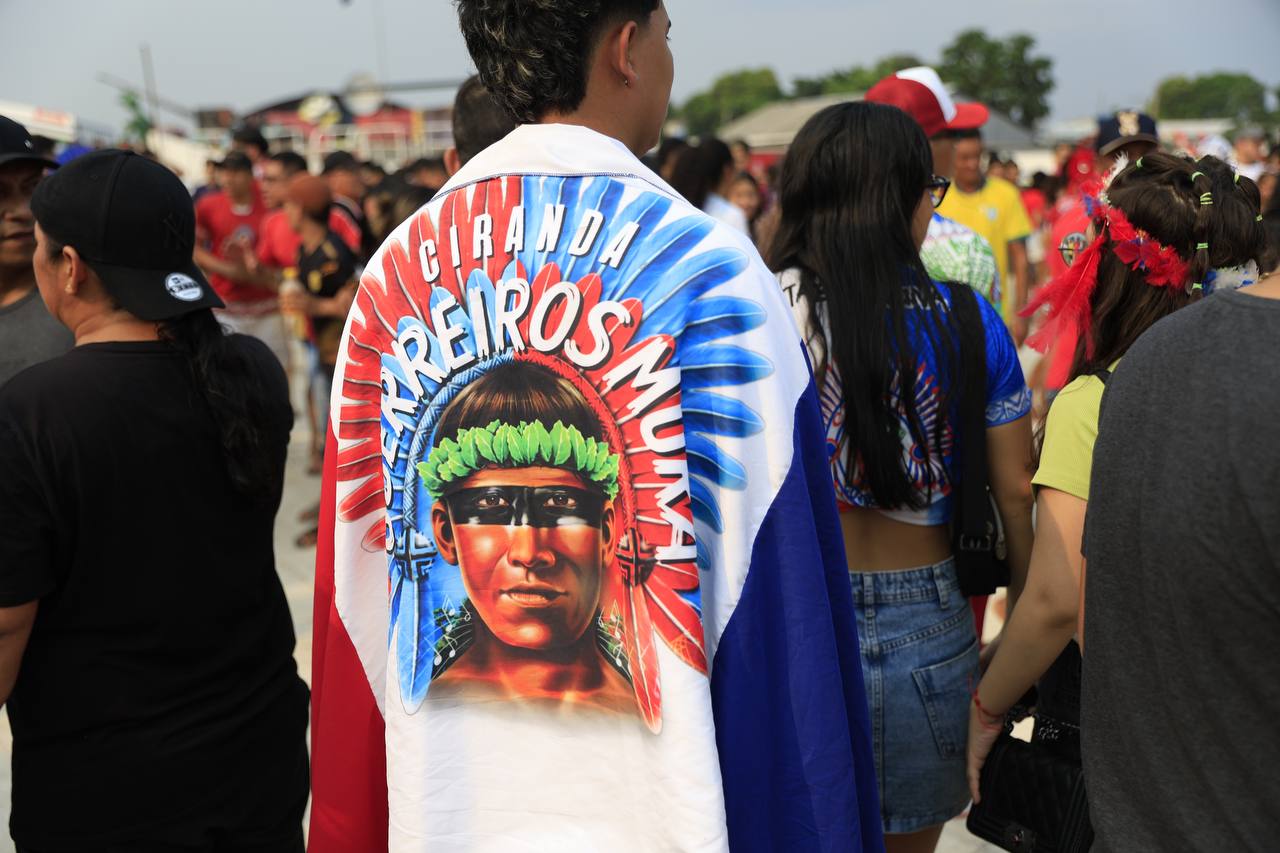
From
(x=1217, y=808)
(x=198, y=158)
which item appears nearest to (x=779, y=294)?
(x=1217, y=808)

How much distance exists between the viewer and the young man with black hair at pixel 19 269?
2.49 m

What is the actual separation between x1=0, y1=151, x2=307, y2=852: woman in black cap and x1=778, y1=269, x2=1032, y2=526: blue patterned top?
112 cm

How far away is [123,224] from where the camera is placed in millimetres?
1984

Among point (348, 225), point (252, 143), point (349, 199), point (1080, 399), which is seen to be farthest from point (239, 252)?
point (1080, 399)

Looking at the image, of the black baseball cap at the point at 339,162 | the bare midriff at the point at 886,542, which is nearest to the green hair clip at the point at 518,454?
the bare midriff at the point at 886,542

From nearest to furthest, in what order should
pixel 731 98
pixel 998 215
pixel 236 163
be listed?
pixel 998 215 < pixel 236 163 < pixel 731 98

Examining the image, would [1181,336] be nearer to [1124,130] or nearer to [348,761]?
[348,761]

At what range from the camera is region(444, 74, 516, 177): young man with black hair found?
286 cm

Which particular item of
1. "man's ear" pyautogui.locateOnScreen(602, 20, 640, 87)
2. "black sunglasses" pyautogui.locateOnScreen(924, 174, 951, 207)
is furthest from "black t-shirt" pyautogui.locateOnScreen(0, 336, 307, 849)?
"black sunglasses" pyautogui.locateOnScreen(924, 174, 951, 207)

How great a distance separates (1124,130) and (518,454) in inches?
217

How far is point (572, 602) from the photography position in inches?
54.8

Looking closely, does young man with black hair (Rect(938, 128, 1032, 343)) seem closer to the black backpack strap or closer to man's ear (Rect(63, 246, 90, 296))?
the black backpack strap

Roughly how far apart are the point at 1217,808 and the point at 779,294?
79 cm

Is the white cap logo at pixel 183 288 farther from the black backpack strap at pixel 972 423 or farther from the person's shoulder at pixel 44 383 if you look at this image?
the black backpack strap at pixel 972 423
